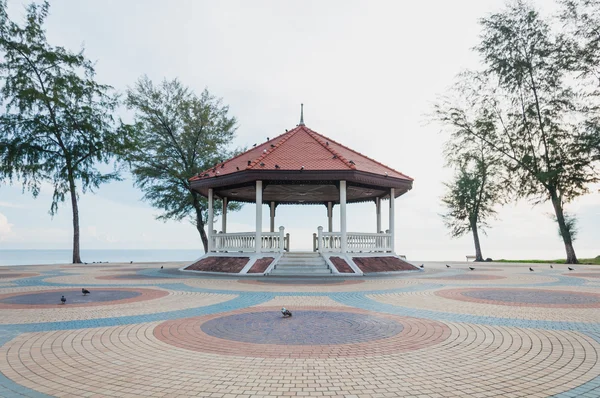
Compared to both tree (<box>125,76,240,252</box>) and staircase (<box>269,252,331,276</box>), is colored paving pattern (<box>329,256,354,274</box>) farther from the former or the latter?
tree (<box>125,76,240,252</box>)

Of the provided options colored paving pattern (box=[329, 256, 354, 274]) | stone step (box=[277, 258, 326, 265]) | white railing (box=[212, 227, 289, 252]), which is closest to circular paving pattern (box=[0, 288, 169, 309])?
white railing (box=[212, 227, 289, 252])

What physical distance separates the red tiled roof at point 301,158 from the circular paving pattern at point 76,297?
784 cm

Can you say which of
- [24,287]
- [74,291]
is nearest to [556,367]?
[74,291]

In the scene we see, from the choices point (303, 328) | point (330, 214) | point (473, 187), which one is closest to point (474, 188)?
point (473, 187)

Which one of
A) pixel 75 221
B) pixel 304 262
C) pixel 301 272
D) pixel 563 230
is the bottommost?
pixel 301 272

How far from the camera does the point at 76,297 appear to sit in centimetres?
1069

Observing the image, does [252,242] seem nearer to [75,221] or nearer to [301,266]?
[301,266]

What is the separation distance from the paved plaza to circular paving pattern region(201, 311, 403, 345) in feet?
0.10

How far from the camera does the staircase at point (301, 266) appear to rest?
56.4ft

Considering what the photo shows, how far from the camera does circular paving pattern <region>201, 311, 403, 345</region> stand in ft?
19.8

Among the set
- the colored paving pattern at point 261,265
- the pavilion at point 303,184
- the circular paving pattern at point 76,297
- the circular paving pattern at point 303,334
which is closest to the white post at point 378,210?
the pavilion at point 303,184

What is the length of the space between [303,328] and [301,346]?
1.13 m

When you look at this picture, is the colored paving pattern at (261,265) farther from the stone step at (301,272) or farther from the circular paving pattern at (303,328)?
the circular paving pattern at (303,328)

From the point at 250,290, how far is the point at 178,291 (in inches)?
87.6
